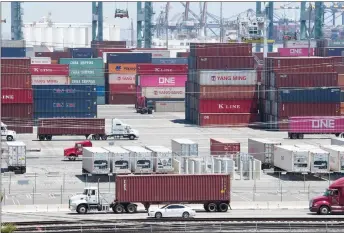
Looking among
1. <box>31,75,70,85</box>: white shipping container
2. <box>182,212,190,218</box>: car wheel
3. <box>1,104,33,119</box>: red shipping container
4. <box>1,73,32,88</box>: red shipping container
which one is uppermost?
<box>1,73,32,88</box>: red shipping container

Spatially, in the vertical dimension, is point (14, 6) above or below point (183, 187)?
above

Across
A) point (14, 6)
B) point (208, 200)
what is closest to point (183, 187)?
point (208, 200)

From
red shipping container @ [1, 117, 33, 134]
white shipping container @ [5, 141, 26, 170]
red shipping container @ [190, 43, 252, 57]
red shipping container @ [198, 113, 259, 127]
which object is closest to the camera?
white shipping container @ [5, 141, 26, 170]

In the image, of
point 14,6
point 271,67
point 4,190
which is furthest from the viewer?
point 14,6

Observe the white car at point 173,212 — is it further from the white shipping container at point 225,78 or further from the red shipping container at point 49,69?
the red shipping container at point 49,69

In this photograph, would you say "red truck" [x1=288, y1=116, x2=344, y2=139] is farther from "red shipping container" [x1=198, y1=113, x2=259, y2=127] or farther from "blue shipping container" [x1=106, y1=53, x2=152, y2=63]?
"blue shipping container" [x1=106, y1=53, x2=152, y2=63]

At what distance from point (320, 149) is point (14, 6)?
436 feet

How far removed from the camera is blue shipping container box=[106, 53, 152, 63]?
107m

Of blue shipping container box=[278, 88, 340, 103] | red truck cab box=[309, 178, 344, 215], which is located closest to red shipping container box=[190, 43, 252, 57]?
blue shipping container box=[278, 88, 340, 103]

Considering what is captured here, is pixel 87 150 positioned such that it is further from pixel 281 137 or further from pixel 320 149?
pixel 281 137

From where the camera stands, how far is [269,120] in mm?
77062

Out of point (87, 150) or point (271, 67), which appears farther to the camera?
point (271, 67)

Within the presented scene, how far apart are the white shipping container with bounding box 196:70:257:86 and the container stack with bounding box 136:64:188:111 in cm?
1637

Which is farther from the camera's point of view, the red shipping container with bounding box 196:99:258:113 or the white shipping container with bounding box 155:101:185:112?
the white shipping container with bounding box 155:101:185:112
